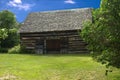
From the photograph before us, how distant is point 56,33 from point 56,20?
2588 mm

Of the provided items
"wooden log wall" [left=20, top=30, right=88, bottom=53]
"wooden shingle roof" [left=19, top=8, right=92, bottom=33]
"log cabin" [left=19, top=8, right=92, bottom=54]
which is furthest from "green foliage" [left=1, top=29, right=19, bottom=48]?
"wooden log wall" [left=20, top=30, right=88, bottom=53]

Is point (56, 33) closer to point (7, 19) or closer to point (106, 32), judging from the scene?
point (106, 32)

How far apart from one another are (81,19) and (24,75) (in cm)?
2173

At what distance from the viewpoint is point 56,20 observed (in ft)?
133

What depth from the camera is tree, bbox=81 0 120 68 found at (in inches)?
596

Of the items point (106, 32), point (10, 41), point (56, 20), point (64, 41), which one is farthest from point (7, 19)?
point (106, 32)

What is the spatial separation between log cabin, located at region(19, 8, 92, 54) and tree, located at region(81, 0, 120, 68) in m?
21.0

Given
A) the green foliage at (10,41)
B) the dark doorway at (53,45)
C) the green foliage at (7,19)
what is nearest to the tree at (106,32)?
the dark doorway at (53,45)

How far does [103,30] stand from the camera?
618 inches

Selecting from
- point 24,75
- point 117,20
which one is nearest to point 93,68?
point 24,75

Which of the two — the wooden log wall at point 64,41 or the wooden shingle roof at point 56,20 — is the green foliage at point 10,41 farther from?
the wooden log wall at point 64,41

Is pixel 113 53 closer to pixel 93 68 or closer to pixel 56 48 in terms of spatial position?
pixel 93 68

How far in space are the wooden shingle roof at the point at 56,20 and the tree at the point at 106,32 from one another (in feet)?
70.9

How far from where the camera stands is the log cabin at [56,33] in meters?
38.1
